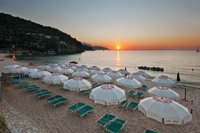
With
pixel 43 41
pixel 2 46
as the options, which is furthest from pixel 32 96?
pixel 43 41

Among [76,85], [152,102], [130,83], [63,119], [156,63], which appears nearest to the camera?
[152,102]

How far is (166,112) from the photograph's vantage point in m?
4.16

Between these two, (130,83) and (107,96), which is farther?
(130,83)

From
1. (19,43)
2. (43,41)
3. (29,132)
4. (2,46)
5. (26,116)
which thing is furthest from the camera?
(43,41)

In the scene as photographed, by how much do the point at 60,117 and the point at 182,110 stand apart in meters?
6.56

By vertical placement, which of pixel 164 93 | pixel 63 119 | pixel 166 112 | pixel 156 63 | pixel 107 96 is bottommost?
pixel 63 119

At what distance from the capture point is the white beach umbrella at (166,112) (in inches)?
158

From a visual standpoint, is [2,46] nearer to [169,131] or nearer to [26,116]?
[26,116]

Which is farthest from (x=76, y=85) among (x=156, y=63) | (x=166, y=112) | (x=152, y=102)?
(x=156, y=63)

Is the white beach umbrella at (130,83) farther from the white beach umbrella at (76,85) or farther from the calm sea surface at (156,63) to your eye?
the calm sea surface at (156,63)

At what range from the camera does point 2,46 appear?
81.1 meters

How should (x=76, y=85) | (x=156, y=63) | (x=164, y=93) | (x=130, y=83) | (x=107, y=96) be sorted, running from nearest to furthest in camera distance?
1. (x=107, y=96)
2. (x=164, y=93)
3. (x=76, y=85)
4. (x=130, y=83)
5. (x=156, y=63)

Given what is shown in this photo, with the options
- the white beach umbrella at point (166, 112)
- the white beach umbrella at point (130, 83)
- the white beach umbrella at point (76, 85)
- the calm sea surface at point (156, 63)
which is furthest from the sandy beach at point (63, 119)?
the calm sea surface at point (156, 63)

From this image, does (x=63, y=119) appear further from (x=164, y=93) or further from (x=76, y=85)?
(x=164, y=93)
